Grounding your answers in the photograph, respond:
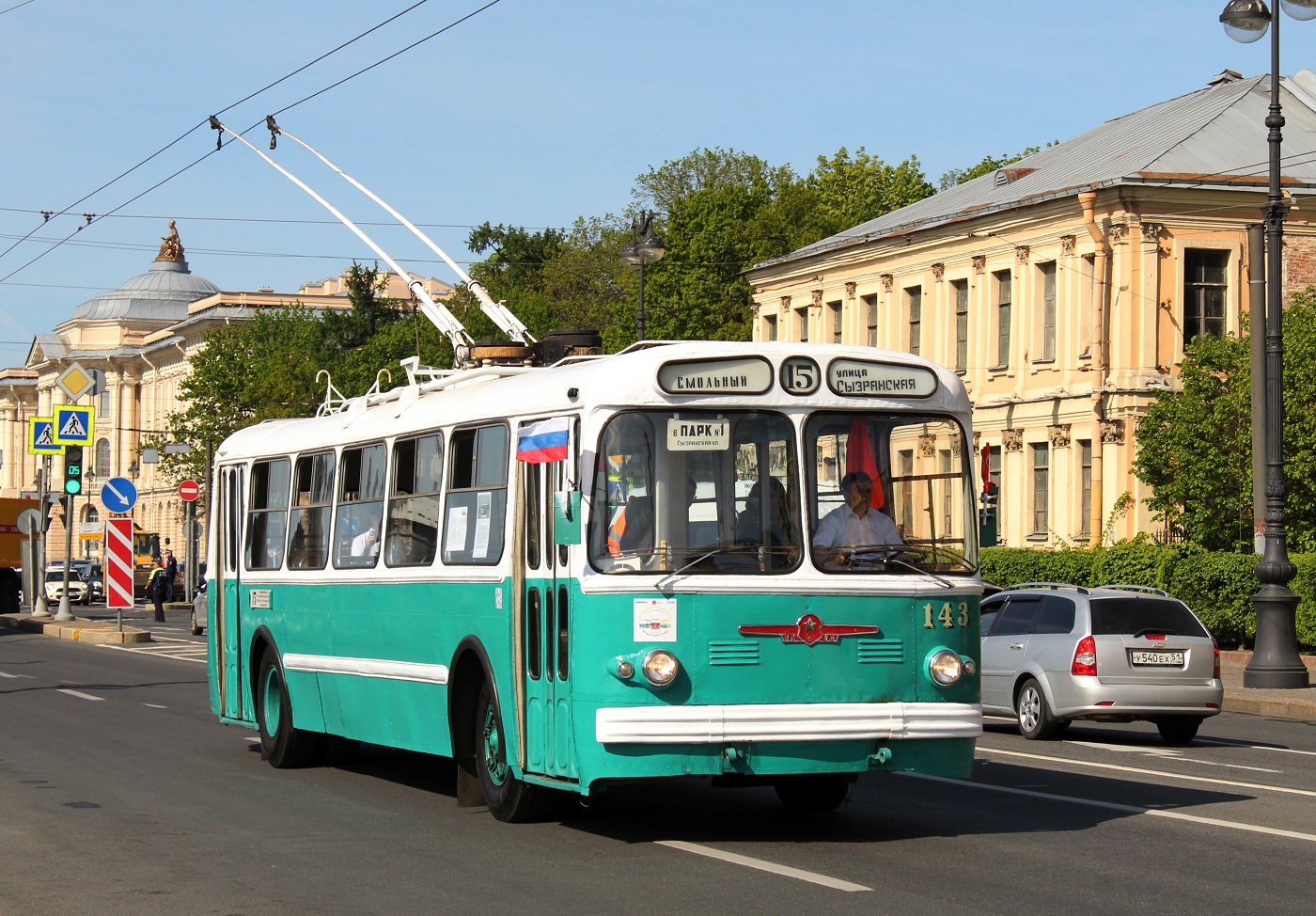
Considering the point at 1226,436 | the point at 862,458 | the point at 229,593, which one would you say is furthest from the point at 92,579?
the point at 862,458

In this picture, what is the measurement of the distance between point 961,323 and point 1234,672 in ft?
70.0

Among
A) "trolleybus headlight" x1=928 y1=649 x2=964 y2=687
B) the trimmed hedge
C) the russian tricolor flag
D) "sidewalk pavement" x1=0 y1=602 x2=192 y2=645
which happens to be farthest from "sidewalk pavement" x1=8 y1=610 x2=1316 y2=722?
the russian tricolor flag

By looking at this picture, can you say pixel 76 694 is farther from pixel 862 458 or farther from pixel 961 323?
pixel 961 323

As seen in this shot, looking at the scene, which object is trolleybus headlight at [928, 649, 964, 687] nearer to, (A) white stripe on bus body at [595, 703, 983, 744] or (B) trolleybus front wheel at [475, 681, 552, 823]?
(A) white stripe on bus body at [595, 703, 983, 744]

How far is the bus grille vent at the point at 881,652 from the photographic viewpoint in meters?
10.6

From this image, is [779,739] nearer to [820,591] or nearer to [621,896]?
[820,591]

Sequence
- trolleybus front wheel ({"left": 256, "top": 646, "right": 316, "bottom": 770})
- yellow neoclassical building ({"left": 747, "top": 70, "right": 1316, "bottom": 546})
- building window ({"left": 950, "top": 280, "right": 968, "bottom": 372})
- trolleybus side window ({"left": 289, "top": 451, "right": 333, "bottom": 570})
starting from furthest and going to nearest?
building window ({"left": 950, "top": 280, "right": 968, "bottom": 372}) → yellow neoclassical building ({"left": 747, "top": 70, "right": 1316, "bottom": 546}) → trolleybus front wheel ({"left": 256, "top": 646, "right": 316, "bottom": 770}) → trolleybus side window ({"left": 289, "top": 451, "right": 333, "bottom": 570})

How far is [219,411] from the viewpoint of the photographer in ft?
270

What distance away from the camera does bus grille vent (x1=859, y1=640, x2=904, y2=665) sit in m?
10.6

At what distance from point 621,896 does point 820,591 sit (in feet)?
7.50

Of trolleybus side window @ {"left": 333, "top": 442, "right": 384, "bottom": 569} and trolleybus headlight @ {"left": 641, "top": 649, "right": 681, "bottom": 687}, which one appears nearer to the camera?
trolleybus headlight @ {"left": 641, "top": 649, "right": 681, "bottom": 687}

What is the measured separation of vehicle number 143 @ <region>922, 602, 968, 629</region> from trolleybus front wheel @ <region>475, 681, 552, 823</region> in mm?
2430

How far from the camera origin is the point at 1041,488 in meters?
48.3

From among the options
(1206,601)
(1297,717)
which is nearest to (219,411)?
(1206,601)
